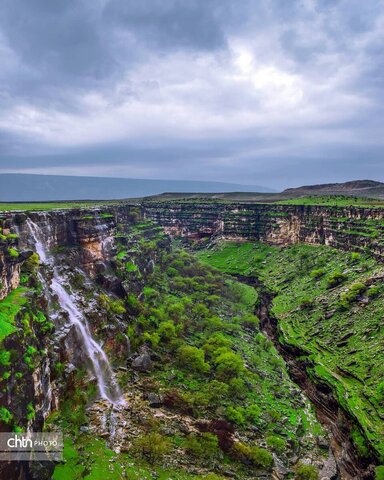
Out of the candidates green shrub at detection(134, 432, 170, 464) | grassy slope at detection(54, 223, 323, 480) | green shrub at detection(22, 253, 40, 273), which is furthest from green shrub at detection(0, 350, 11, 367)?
green shrub at detection(22, 253, 40, 273)

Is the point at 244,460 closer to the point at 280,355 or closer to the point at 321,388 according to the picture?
the point at 321,388

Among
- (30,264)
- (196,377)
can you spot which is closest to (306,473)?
(196,377)

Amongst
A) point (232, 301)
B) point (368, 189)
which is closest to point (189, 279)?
point (232, 301)

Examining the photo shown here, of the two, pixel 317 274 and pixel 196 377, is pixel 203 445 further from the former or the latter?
pixel 317 274

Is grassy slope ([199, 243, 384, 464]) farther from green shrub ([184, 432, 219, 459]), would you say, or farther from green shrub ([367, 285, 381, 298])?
green shrub ([184, 432, 219, 459])

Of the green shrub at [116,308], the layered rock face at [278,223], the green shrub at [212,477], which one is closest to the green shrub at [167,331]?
the green shrub at [116,308]

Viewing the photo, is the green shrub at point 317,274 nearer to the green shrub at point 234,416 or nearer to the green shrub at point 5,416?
the green shrub at point 234,416

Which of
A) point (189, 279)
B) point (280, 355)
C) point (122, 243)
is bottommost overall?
point (280, 355)
